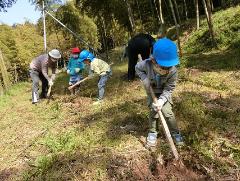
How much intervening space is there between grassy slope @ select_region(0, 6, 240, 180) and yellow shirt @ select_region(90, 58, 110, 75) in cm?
71

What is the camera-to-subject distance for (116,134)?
6172mm

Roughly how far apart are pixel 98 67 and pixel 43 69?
2.32 metres

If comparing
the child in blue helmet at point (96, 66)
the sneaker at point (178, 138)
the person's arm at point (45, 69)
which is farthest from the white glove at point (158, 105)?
the person's arm at point (45, 69)

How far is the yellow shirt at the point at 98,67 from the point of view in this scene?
8734 mm

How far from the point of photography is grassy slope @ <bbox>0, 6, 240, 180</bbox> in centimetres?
501

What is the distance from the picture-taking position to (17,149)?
684 cm

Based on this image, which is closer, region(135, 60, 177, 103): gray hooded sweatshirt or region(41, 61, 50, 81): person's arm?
region(135, 60, 177, 103): gray hooded sweatshirt

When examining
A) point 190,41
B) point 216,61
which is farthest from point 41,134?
point 190,41

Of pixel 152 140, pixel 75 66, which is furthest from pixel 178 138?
pixel 75 66

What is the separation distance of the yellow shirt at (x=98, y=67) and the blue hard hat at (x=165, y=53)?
4.20 metres

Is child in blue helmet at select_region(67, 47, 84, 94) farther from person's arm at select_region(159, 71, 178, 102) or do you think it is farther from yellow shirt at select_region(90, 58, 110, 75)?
person's arm at select_region(159, 71, 178, 102)

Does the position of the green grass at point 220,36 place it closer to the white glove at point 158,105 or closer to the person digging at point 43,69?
the person digging at point 43,69

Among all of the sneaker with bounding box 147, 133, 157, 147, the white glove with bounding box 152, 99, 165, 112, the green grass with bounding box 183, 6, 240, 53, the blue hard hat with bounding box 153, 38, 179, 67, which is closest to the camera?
the blue hard hat with bounding box 153, 38, 179, 67

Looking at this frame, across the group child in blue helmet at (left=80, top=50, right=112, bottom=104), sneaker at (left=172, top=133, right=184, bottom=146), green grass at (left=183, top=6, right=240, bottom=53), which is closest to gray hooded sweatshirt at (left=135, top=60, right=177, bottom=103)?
sneaker at (left=172, top=133, right=184, bottom=146)
